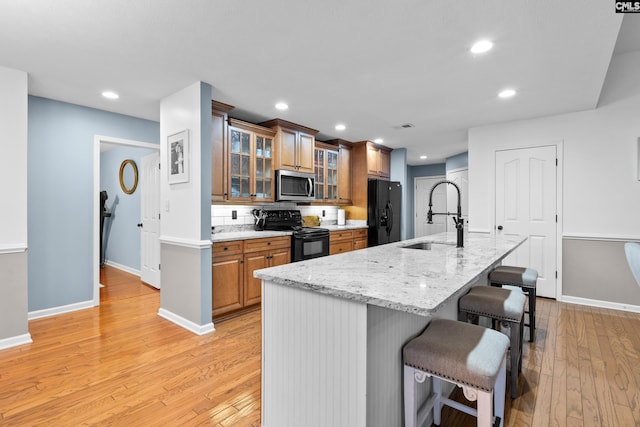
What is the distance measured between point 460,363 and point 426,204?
7.64 meters

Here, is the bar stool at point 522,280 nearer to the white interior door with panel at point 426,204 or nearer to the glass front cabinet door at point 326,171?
the glass front cabinet door at point 326,171

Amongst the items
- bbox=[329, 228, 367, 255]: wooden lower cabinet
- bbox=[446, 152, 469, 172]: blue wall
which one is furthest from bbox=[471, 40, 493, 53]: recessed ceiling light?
bbox=[446, 152, 469, 172]: blue wall

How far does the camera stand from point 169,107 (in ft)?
10.7

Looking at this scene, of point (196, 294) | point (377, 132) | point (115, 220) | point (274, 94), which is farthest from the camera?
point (115, 220)

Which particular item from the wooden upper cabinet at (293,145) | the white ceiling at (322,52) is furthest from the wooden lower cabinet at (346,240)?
the white ceiling at (322,52)

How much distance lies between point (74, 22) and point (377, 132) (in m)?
3.72

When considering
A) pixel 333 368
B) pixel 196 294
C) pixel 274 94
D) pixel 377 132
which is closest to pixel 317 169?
pixel 377 132

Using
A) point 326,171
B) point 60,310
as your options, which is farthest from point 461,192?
point 60,310

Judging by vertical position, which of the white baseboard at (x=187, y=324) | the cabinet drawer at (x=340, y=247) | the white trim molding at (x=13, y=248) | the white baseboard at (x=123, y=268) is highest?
the white trim molding at (x=13, y=248)

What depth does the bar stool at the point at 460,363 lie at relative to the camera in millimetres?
1178

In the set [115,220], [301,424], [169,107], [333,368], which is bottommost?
[301,424]

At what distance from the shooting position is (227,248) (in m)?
3.23

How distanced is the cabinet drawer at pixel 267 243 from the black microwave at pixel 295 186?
0.61 meters

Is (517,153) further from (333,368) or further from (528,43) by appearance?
(333,368)
